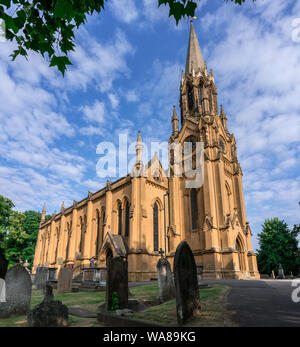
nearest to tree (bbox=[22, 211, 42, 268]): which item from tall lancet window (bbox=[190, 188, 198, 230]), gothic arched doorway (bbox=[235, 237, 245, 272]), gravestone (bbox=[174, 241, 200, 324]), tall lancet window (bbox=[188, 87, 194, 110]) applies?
tall lancet window (bbox=[190, 188, 198, 230])

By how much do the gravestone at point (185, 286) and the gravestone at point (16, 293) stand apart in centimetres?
590

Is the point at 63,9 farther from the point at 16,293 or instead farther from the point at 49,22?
the point at 16,293

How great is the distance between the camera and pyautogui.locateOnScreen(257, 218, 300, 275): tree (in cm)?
3731

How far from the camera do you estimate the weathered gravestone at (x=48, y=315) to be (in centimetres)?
563

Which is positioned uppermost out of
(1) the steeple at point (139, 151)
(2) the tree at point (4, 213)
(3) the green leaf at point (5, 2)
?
(1) the steeple at point (139, 151)

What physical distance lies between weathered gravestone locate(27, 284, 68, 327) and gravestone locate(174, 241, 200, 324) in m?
2.88

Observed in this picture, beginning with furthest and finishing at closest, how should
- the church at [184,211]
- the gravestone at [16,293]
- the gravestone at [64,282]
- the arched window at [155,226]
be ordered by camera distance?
1. the arched window at [155,226]
2. the church at [184,211]
3. the gravestone at [64,282]
4. the gravestone at [16,293]

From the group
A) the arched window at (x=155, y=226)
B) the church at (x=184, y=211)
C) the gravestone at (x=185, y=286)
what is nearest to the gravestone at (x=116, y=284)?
the gravestone at (x=185, y=286)

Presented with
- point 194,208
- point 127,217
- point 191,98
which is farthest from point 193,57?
point 127,217

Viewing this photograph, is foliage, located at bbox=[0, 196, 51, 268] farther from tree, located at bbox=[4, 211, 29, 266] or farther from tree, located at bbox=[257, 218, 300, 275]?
tree, located at bbox=[257, 218, 300, 275]

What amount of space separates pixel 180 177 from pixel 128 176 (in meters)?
6.53

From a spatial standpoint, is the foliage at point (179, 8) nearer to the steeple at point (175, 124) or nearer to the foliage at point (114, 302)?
the foliage at point (114, 302)

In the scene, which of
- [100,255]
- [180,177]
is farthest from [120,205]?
[180,177]

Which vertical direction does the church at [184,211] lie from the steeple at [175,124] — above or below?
below
